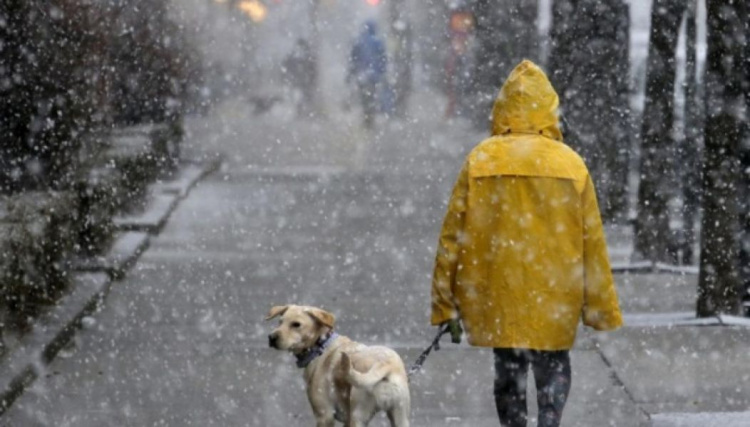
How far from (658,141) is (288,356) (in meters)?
4.40

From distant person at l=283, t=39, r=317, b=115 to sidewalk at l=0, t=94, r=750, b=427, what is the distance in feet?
58.9

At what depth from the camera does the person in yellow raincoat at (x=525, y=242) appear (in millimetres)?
5848

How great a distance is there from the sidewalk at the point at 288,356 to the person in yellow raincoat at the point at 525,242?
143 centimetres

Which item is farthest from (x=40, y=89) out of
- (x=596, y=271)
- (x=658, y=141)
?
(x=596, y=271)

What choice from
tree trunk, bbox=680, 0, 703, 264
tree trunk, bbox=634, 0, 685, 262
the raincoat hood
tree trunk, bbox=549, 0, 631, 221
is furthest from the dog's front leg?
tree trunk, bbox=549, 0, 631, 221

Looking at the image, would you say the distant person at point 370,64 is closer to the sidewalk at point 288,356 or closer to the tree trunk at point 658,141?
the sidewalk at point 288,356

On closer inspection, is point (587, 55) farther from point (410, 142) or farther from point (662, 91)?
point (410, 142)

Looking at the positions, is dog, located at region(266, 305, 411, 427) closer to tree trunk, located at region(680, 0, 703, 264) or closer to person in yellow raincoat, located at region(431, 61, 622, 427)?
person in yellow raincoat, located at region(431, 61, 622, 427)

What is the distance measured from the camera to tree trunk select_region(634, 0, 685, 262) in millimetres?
11922

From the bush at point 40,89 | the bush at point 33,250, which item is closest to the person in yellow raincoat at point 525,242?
the bush at point 33,250

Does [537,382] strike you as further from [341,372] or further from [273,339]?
[273,339]

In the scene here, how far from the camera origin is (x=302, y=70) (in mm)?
38125

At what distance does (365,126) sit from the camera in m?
26.9

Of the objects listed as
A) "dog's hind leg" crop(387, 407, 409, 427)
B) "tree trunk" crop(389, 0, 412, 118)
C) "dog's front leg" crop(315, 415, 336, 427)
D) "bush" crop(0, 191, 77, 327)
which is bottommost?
"tree trunk" crop(389, 0, 412, 118)
